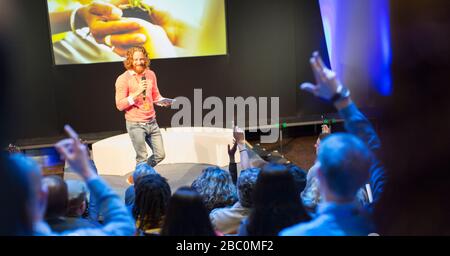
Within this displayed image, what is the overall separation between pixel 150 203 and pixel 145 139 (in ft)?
6.44

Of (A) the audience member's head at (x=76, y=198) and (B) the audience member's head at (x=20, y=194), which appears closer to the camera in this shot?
(B) the audience member's head at (x=20, y=194)

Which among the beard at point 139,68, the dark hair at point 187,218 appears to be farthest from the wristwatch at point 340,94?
the beard at point 139,68

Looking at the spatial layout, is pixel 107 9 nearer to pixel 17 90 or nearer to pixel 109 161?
pixel 17 90

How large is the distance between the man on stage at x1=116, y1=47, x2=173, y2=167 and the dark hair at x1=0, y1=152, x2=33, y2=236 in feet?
6.77

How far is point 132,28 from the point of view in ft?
18.3

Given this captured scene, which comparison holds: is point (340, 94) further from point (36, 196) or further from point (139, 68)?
point (139, 68)

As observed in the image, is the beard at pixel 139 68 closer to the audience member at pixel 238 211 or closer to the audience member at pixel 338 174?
the audience member at pixel 238 211

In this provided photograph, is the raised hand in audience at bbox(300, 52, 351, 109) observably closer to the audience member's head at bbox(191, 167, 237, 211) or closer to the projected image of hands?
the audience member's head at bbox(191, 167, 237, 211)

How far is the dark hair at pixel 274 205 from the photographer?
162cm

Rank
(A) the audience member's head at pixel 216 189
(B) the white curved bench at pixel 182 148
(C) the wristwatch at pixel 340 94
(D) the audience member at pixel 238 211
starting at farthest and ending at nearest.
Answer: (B) the white curved bench at pixel 182 148 < (A) the audience member's head at pixel 216 189 < (D) the audience member at pixel 238 211 < (C) the wristwatch at pixel 340 94

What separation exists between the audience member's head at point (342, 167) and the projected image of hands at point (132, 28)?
4.44 m

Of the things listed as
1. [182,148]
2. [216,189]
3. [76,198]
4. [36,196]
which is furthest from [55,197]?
[182,148]

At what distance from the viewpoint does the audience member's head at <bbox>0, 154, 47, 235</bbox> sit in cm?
141

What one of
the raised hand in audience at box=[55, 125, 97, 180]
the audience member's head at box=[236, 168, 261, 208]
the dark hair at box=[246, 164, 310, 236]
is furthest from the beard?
the raised hand in audience at box=[55, 125, 97, 180]
